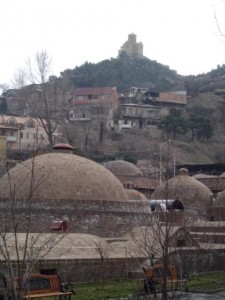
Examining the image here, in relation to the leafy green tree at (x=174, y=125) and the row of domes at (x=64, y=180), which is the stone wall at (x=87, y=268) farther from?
the leafy green tree at (x=174, y=125)

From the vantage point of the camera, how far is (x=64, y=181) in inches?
982

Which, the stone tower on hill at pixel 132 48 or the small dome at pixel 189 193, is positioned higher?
the stone tower on hill at pixel 132 48

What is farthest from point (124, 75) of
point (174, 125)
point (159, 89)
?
point (174, 125)

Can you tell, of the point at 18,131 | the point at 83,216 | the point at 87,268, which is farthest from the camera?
the point at 18,131

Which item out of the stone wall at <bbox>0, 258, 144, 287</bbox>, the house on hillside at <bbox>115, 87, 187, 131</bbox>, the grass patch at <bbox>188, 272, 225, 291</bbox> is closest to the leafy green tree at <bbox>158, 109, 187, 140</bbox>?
the house on hillside at <bbox>115, 87, 187, 131</bbox>

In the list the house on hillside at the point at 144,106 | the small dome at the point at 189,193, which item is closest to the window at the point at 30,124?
the house on hillside at the point at 144,106

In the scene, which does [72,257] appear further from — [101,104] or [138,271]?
[101,104]

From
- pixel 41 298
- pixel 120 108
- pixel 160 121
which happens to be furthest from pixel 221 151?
pixel 41 298

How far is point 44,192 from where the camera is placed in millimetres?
24406

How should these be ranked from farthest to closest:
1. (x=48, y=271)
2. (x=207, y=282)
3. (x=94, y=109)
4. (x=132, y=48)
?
(x=132, y=48) → (x=94, y=109) → (x=207, y=282) → (x=48, y=271)

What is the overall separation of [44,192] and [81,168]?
2.11 meters

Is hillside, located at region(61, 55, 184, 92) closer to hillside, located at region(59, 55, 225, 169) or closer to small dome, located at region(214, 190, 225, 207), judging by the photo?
hillside, located at region(59, 55, 225, 169)

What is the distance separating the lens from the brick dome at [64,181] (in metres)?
24.4

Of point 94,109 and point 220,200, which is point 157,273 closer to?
point 220,200
